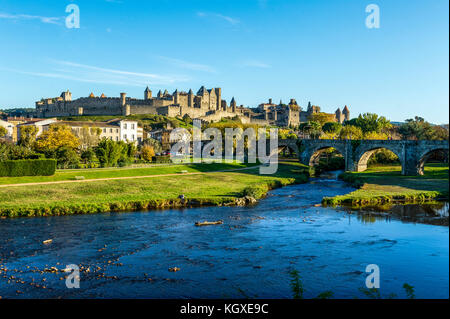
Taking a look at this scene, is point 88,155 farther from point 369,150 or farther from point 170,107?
point 170,107

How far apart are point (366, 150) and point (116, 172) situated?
44.9m

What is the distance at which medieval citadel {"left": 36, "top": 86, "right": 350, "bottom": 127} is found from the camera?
15300cm

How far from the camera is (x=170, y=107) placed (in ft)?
495

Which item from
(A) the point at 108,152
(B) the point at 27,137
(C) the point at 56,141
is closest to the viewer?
(A) the point at 108,152

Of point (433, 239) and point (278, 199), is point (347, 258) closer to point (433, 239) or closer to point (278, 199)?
point (433, 239)

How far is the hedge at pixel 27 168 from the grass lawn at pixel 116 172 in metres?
0.96

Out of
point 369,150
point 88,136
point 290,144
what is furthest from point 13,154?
point 369,150

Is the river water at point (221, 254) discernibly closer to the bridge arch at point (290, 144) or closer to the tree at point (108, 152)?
the tree at point (108, 152)

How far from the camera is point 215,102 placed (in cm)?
18112

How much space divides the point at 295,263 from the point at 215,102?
532ft

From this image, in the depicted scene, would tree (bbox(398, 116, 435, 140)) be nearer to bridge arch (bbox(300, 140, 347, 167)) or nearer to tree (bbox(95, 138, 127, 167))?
bridge arch (bbox(300, 140, 347, 167))

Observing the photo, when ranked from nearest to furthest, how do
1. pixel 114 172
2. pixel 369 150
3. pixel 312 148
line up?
pixel 114 172 → pixel 369 150 → pixel 312 148

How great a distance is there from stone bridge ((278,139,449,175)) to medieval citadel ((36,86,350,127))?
69.6m
